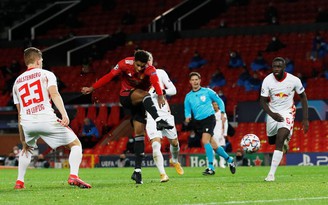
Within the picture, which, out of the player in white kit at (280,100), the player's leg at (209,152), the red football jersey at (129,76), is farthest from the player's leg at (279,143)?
the player's leg at (209,152)

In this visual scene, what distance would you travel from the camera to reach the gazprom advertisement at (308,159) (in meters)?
27.0

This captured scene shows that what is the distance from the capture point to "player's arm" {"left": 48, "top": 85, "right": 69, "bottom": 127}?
12.4 meters

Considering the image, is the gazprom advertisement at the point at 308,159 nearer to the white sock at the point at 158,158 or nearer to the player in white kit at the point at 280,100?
the player in white kit at the point at 280,100

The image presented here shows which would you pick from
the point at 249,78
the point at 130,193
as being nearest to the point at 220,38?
the point at 249,78

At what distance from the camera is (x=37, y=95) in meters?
12.7

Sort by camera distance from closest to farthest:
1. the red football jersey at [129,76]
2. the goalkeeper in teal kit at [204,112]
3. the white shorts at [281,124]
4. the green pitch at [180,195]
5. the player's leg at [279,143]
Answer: the green pitch at [180,195] < the red football jersey at [129,76] < the player's leg at [279,143] < the white shorts at [281,124] < the goalkeeper in teal kit at [204,112]

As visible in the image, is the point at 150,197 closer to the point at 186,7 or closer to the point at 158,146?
the point at 158,146

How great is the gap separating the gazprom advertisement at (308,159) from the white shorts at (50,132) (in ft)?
51.0

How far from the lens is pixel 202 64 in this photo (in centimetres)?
3622

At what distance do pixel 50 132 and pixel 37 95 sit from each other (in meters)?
0.59

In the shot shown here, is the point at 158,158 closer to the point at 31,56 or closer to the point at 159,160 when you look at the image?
the point at 159,160

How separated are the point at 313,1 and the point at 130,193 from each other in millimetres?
29076

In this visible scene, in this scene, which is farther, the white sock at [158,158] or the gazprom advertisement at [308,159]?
the gazprom advertisement at [308,159]

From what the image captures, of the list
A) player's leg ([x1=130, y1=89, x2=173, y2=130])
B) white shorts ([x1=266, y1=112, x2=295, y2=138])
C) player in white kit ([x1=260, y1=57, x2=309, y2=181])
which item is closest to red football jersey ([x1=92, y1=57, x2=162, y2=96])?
player's leg ([x1=130, y1=89, x2=173, y2=130])
